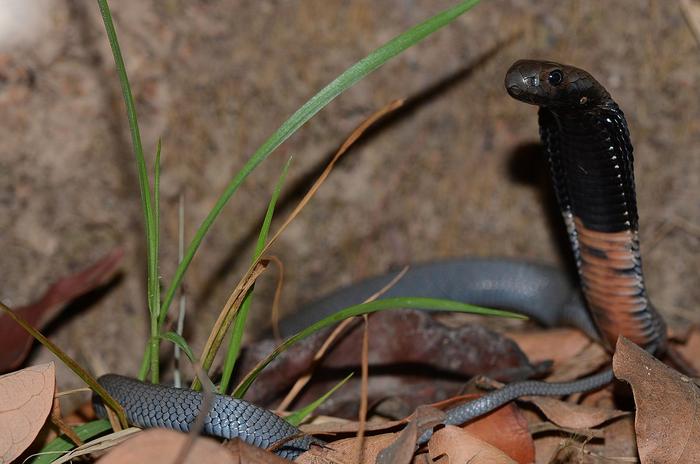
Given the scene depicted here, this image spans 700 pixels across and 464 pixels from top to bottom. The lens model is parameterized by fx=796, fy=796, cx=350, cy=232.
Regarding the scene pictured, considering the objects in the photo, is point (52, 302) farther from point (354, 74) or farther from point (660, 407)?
point (660, 407)

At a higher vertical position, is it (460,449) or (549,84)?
(549,84)

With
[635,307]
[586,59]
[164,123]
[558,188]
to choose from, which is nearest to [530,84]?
[558,188]

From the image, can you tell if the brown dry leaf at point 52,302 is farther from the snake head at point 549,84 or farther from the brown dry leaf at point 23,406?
the snake head at point 549,84

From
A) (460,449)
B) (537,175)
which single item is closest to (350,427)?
(460,449)

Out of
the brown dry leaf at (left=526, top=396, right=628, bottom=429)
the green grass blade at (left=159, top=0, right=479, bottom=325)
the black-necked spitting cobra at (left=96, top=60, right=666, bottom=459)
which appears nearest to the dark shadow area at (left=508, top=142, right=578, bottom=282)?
the black-necked spitting cobra at (left=96, top=60, right=666, bottom=459)

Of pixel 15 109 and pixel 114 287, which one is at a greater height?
pixel 15 109

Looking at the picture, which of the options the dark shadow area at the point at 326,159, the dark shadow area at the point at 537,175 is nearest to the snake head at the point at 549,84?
the dark shadow area at the point at 326,159

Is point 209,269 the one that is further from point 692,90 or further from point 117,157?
point 692,90
